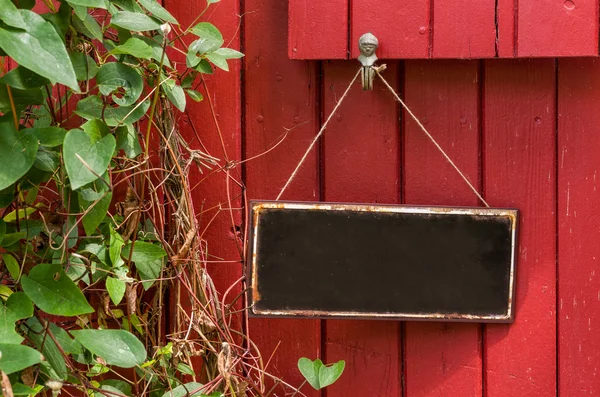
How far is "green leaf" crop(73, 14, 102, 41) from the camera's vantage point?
1.38m

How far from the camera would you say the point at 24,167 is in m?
1.24

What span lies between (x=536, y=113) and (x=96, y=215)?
0.88 meters

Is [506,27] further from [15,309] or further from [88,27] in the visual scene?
[15,309]

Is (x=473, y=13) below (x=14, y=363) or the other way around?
the other way around

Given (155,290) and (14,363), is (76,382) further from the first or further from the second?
(14,363)

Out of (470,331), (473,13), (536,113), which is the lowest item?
(470,331)

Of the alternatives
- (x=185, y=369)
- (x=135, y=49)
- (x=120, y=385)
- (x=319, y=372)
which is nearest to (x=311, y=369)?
(x=319, y=372)

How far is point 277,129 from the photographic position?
1.66 m

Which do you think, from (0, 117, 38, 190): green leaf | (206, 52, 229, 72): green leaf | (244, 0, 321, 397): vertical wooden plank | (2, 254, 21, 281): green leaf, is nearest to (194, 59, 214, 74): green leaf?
(206, 52, 229, 72): green leaf

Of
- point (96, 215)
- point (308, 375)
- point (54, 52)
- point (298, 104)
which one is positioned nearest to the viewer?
point (54, 52)

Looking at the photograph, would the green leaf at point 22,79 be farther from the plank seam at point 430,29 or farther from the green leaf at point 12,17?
the plank seam at point 430,29

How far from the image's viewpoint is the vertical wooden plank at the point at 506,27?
→ 1.49m

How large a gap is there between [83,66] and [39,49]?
0.85 feet

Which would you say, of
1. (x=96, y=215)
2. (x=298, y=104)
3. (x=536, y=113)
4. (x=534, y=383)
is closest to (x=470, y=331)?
(x=534, y=383)
